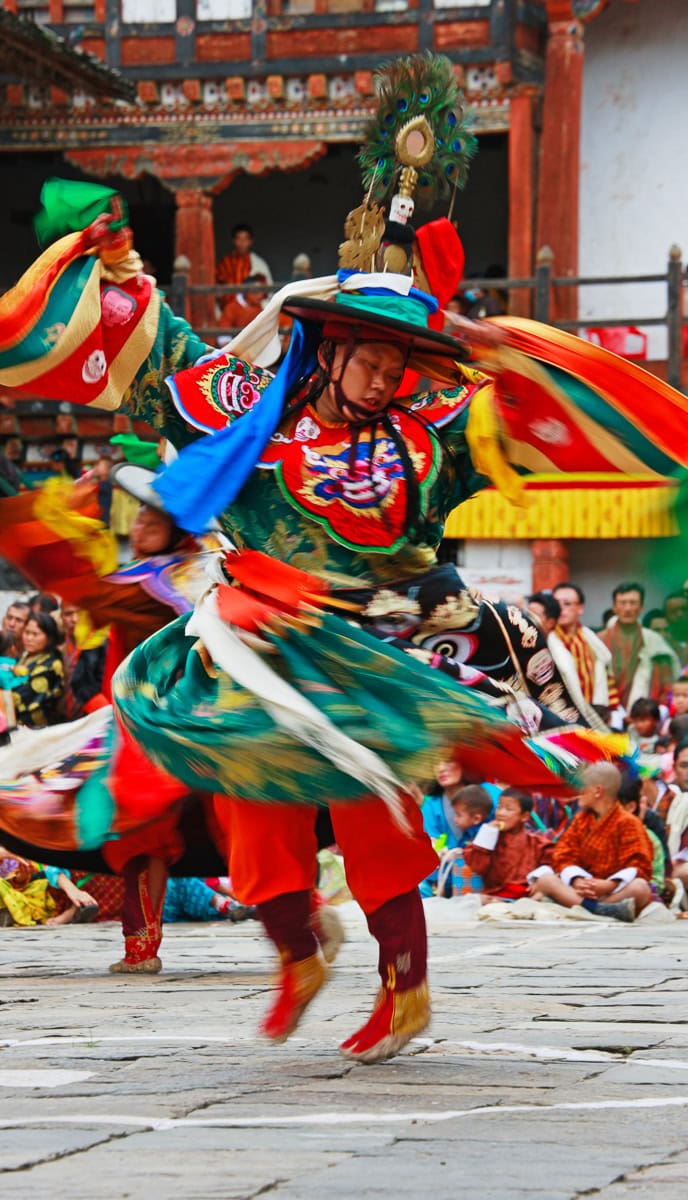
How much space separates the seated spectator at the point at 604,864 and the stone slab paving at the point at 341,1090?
197 centimetres

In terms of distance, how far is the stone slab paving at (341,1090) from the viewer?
2.71 meters

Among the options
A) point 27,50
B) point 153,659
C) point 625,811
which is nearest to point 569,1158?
point 153,659

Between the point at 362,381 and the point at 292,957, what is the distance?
1.21 metres

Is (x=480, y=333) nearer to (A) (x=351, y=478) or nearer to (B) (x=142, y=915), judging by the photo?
(A) (x=351, y=478)

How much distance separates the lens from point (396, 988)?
12.7ft

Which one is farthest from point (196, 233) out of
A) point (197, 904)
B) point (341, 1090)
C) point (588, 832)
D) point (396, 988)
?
point (341, 1090)

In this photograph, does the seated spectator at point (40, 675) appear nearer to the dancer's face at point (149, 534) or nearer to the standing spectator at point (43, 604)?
the standing spectator at point (43, 604)

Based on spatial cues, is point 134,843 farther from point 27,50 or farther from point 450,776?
point 27,50

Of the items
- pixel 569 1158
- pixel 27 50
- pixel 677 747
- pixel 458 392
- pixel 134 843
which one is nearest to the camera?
pixel 569 1158

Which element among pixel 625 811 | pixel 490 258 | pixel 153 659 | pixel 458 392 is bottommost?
pixel 625 811

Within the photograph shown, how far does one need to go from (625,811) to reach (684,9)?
1036 cm

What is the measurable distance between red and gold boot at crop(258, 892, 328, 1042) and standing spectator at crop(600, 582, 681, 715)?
20.6 feet

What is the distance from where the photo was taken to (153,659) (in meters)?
3.95

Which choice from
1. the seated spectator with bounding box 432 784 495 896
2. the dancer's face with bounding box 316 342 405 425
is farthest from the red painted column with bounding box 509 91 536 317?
the dancer's face with bounding box 316 342 405 425
